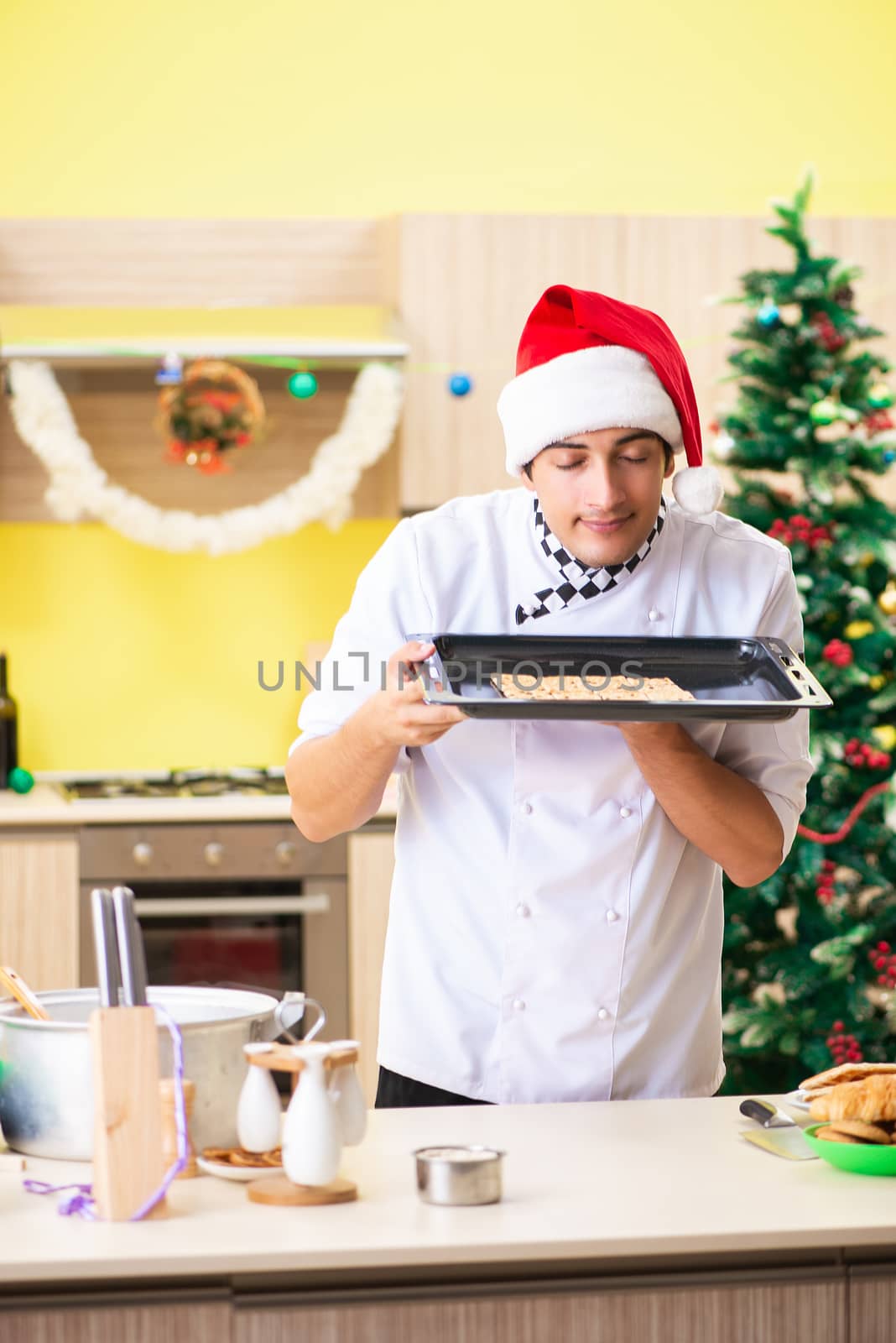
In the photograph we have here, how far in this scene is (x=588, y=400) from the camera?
1574 mm

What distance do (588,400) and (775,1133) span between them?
28.5 inches

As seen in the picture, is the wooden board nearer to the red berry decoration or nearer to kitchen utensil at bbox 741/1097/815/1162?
kitchen utensil at bbox 741/1097/815/1162

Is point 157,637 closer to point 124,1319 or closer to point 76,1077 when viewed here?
point 76,1077

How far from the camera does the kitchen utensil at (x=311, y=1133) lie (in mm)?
1233

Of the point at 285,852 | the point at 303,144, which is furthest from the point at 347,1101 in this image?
the point at 303,144

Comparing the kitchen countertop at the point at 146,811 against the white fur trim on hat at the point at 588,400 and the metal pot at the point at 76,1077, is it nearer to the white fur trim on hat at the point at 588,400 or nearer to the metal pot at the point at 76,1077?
the white fur trim on hat at the point at 588,400

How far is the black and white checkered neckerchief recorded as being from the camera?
171 centimetres

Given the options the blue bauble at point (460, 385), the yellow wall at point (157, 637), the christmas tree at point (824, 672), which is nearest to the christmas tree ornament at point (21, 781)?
the yellow wall at point (157, 637)

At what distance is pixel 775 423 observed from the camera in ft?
9.98

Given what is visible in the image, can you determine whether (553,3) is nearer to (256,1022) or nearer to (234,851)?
(234,851)

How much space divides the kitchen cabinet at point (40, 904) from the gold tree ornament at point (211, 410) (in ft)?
2.98

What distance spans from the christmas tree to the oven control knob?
90cm

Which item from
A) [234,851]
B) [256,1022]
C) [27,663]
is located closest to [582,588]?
[256,1022]

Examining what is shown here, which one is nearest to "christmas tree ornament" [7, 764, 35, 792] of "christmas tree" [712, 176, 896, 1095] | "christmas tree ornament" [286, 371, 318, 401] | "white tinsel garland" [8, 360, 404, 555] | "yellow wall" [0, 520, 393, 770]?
"yellow wall" [0, 520, 393, 770]
